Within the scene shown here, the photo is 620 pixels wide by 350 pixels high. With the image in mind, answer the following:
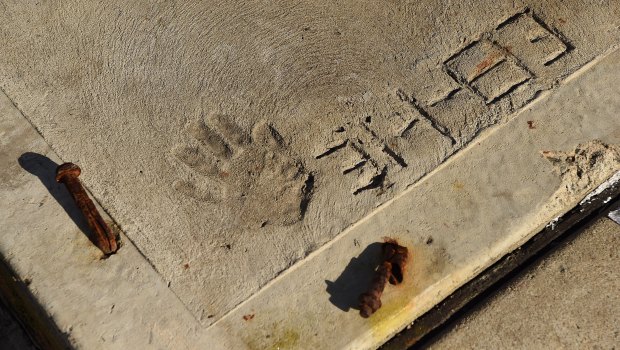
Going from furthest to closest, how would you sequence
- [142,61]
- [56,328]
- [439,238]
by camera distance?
[142,61], [439,238], [56,328]

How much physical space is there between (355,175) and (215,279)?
79 centimetres

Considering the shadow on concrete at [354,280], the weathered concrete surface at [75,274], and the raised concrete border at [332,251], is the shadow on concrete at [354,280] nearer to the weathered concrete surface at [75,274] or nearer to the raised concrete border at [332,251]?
the raised concrete border at [332,251]

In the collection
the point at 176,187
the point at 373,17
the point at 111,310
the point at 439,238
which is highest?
the point at 373,17

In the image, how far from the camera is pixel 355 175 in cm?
300

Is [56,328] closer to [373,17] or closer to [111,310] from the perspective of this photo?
[111,310]

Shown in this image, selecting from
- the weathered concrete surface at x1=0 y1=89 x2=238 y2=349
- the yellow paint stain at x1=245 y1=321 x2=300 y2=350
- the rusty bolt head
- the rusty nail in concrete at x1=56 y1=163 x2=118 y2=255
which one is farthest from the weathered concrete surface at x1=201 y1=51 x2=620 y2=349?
the rusty bolt head

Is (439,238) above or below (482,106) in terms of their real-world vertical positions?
below

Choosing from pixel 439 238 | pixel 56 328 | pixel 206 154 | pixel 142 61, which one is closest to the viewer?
pixel 56 328

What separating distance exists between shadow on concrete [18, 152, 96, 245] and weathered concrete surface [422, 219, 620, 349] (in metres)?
1.60

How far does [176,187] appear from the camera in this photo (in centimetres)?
297

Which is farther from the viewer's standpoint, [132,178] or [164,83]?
[164,83]

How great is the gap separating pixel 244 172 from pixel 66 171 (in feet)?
2.56

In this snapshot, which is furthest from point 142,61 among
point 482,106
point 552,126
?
point 552,126

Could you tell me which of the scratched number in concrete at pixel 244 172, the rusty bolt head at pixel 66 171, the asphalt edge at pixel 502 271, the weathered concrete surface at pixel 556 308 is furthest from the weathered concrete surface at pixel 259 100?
the weathered concrete surface at pixel 556 308
